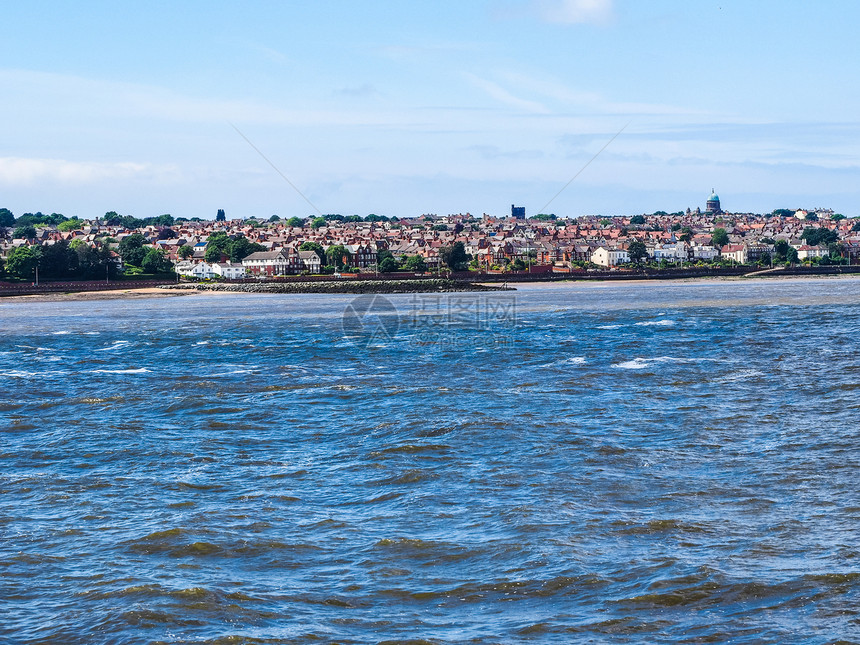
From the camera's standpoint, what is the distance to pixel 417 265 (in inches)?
6053

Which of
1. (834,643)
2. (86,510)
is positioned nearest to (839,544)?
(834,643)

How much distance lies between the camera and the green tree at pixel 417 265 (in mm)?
152750

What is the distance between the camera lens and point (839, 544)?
34.3 feet

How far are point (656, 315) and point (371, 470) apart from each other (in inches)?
Answer: 1860

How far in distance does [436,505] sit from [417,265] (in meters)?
142

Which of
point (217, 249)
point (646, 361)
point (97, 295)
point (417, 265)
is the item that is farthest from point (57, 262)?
point (646, 361)

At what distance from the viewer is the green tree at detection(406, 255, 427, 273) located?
153 meters

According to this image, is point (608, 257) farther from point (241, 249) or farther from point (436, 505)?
point (436, 505)

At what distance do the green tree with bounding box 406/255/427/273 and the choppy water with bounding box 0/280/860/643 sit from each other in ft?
406

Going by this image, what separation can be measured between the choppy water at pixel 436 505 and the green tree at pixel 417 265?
123776 millimetres

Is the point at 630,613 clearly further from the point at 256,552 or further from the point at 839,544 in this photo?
the point at 256,552

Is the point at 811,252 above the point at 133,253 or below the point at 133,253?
below

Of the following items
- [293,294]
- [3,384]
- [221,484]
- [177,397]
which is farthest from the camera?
[293,294]

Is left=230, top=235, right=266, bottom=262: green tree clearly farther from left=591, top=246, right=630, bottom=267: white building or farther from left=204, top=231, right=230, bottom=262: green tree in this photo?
left=591, top=246, right=630, bottom=267: white building
